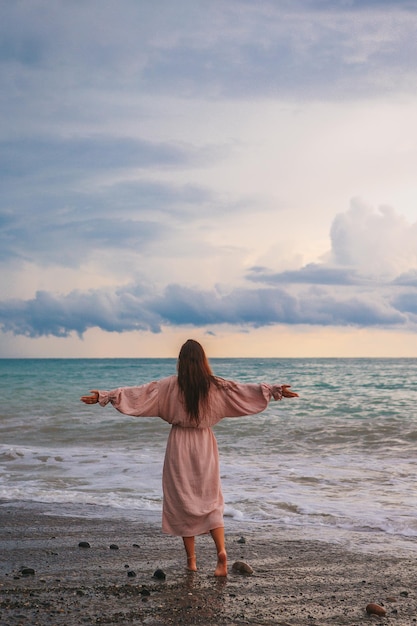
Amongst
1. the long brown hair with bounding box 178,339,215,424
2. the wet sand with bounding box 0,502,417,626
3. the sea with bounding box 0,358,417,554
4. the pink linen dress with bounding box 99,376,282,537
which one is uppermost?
the long brown hair with bounding box 178,339,215,424

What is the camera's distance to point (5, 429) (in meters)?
16.5

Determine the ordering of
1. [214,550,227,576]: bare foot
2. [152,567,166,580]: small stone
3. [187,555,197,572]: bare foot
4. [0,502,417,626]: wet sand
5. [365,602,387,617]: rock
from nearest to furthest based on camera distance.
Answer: [0,502,417,626]: wet sand → [365,602,387,617]: rock → [152,567,166,580]: small stone → [214,550,227,576]: bare foot → [187,555,197,572]: bare foot

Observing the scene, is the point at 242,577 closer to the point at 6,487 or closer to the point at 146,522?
the point at 146,522

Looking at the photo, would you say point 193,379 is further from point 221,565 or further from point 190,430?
point 221,565

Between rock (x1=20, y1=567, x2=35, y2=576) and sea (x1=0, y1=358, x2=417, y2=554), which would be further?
sea (x1=0, y1=358, x2=417, y2=554)

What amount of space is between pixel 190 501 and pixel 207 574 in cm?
53

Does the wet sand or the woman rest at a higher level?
the woman

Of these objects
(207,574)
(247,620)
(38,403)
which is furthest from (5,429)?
(247,620)

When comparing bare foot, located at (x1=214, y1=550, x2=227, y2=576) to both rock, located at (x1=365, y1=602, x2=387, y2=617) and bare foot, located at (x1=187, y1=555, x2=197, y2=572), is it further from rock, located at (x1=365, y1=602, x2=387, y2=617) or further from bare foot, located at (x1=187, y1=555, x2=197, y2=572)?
rock, located at (x1=365, y1=602, x2=387, y2=617)

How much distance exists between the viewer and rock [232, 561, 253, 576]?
15.9 ft

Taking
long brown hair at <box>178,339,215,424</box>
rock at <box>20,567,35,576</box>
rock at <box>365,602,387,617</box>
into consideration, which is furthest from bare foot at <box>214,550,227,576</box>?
rock at <box>20,567,35,576</box>

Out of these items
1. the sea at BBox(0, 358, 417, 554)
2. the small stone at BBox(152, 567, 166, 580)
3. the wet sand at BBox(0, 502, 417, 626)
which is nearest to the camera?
the wet sand at BBox(0, 502, 417, 626)

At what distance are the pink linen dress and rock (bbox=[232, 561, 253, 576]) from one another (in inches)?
12.4

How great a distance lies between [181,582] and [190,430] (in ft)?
3.53
